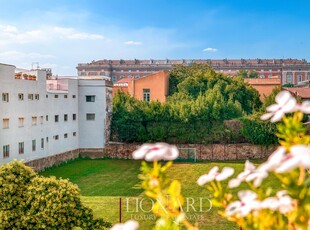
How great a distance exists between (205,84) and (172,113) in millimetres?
7261

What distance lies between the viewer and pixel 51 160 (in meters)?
26.4

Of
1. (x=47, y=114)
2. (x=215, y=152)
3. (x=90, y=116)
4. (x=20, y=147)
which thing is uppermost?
(x=47, y=114)

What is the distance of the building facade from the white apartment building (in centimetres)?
5845

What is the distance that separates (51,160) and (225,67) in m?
67.2

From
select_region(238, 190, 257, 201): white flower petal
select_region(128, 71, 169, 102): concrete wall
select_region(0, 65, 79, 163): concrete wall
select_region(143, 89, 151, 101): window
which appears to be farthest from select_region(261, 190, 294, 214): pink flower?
select_region(143, 89, 151, 101): window

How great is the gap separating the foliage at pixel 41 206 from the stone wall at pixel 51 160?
13256 millimetres

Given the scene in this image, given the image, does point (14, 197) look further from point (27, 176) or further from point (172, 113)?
point (172, 113)

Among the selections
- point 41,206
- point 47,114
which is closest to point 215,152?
point 47,114

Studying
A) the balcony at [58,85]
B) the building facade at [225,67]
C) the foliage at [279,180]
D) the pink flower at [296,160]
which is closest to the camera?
the pink flower at [296,160]

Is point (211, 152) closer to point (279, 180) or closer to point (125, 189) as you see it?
point (125, 189)

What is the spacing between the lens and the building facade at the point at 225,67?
88062mm

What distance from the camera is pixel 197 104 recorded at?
103 ft

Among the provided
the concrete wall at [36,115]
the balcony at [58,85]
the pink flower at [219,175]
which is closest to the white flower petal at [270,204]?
the pink flower at [219,175]

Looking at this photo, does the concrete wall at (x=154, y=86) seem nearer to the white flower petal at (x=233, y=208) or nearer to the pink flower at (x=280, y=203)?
the white flower petal at (x=233, y=208)
